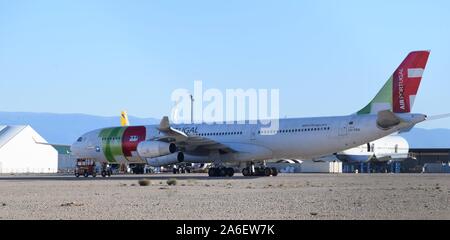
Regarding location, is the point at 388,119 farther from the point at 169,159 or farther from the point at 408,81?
the point at 169,159

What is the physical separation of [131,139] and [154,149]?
19.4ft

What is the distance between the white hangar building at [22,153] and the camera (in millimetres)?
88938

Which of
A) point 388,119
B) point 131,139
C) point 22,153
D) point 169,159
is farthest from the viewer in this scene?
point 22,153

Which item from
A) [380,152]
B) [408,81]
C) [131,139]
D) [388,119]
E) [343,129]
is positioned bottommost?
[380,152]

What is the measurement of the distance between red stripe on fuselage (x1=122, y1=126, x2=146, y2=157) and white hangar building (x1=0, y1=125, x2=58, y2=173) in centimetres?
3828

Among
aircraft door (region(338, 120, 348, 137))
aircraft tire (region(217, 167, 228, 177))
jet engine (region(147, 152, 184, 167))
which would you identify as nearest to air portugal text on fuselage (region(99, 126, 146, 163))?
jet engine (region(147, 152, 184, 167))

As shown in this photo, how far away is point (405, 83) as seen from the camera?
41.8m

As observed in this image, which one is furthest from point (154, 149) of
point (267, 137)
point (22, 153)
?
point (22, 153)

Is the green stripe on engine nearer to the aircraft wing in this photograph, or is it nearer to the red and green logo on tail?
the aircraft wing

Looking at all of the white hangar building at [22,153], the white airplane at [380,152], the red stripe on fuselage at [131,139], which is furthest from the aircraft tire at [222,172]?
the white airplane at [380,152]

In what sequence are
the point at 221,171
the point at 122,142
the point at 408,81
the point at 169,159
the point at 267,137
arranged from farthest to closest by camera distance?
the point at 122,142 → the point at 169,159 → the point at 221,171 → the point at 267,137 → the point at 408,81

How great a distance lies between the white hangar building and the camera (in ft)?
292

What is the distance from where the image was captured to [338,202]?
20703 mm
